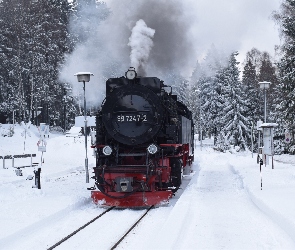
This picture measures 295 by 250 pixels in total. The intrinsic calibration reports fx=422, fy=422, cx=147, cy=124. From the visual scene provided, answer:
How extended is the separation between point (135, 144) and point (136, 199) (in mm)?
1479

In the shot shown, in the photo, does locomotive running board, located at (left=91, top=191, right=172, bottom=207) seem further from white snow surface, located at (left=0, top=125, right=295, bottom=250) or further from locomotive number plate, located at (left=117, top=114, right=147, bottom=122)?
locomotive number plate, located at (left=117, top=114, right=147, bottom=122)

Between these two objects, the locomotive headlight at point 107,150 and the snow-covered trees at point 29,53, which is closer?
the locomotive headlight at point 107,150

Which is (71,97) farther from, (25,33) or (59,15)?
(25,33)

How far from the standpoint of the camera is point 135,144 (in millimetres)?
11414

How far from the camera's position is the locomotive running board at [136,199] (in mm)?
10789

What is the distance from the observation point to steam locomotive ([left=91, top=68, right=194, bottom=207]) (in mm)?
10891

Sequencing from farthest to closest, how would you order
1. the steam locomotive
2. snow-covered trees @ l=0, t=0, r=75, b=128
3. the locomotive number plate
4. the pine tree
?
the pine tree
snow-covered trees @ l=0, t=0, r=75, b=128
the locomotive number plate
the steam locomotive

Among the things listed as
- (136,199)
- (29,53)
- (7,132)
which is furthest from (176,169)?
(29,53)

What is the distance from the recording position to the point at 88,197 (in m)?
11.9

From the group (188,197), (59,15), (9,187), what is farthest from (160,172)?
(59,15)

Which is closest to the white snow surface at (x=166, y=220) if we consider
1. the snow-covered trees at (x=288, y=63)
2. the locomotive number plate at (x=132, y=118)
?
the locomotive number plate at (x=132, y=118)

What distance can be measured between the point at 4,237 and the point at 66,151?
87.4 ft

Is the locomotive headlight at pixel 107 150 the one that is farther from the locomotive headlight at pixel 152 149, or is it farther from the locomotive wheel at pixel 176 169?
the locomotive wheel at pixel 176 169

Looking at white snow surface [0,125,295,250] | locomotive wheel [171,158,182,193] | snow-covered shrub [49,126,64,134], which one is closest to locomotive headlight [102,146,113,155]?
white snow surface [0,125,295,250]
